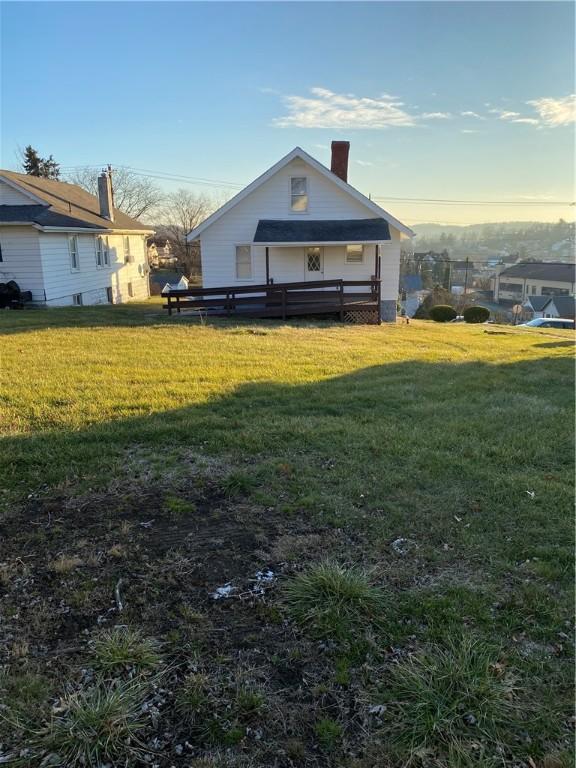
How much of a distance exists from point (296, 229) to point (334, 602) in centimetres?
1812

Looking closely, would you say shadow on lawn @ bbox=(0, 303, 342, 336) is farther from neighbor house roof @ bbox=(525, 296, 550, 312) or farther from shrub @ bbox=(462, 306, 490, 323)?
neighbor house roof @ bbox=(525, 296, 550, 312)

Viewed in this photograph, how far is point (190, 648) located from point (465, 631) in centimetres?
136

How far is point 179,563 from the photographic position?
3123 millimetres

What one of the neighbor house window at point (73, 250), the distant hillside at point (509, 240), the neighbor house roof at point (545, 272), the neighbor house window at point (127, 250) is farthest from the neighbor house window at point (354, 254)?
the neighbor house roof at point (545, 272)

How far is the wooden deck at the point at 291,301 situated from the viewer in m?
16.3

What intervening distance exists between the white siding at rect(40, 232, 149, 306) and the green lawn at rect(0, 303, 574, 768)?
13.5 metres

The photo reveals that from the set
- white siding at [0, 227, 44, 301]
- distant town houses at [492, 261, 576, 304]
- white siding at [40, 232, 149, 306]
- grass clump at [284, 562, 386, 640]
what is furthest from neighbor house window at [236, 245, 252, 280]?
distant town houses at [492, 261, 576, 304]

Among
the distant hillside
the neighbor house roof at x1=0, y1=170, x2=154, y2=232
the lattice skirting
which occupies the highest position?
the distant hillside

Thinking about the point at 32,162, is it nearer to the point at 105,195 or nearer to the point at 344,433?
the point at 105,195

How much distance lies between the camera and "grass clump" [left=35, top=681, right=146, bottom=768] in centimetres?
197

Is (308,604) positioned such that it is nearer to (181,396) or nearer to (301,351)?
(181,396)

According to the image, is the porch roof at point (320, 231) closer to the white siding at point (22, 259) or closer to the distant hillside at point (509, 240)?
the white siding at point (22, 259)

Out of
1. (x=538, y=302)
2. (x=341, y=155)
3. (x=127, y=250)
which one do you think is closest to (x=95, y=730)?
(x=341, y=155)

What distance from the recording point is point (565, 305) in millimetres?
59562
